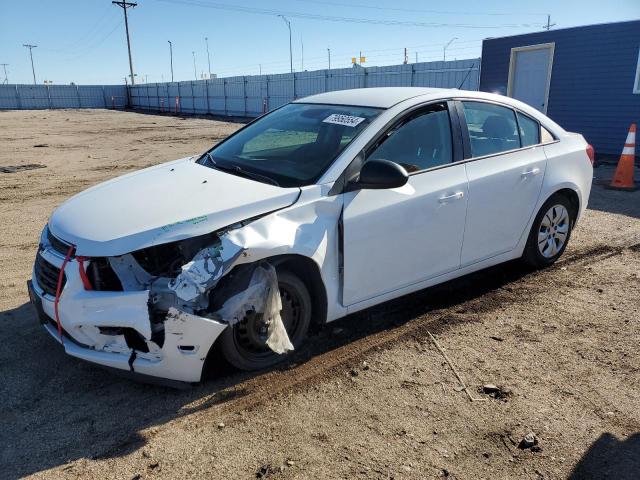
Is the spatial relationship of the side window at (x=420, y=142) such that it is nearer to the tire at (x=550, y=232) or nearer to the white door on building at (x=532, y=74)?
the tire at (x=550, y=232)

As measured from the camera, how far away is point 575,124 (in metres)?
14.6

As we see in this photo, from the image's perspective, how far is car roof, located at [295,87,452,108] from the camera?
3977mm

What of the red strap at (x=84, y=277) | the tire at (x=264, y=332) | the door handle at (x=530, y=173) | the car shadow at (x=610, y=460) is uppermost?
the door handle at (x=530, y=173)

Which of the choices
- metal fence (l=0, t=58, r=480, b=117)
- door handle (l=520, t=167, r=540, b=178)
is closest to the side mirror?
door handle (l=520, t=167, r=540, b=178)

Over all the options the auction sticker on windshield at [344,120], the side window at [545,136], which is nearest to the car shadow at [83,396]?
the auction sticker on windshield at [344,120]

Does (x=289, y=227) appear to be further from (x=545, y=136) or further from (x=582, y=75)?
(x=582, y=75)

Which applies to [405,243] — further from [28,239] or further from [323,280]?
[28,239]

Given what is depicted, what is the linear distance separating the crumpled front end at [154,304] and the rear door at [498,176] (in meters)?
1.90

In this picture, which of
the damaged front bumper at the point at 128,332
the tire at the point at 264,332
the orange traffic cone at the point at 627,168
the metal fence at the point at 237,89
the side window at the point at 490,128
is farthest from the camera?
the metal fence at the point at 237,89

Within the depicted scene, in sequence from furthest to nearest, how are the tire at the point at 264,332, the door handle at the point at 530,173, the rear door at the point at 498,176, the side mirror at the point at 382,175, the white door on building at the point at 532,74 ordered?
the white door on building at the point at 532,74, the door handle at the point at 530,173, the rear door at the point at 498,176, the side mirror at the point at 382,175, the tire at the point at 264,332

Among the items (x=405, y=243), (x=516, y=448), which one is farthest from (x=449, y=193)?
(x=516, y=448)

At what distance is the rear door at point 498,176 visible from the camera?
13.6ft

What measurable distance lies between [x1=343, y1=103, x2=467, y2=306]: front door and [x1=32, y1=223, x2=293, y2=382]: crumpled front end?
2.32 feet

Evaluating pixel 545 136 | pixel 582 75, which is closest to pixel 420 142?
pixel 545 136
